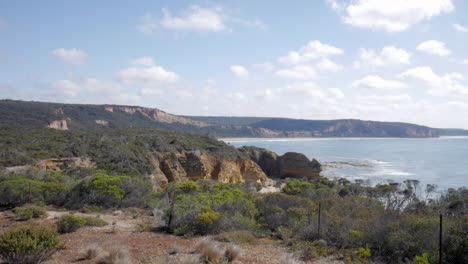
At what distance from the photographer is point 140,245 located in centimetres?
730

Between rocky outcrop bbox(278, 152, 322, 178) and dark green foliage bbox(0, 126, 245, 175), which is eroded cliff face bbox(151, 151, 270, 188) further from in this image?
rocky outcrop bbox(278, 152, 322, 178)

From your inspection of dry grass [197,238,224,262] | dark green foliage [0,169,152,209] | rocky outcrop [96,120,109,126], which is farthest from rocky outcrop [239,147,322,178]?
rocky outcrop [96,120,109,126]

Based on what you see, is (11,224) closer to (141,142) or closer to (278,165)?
(141,142)

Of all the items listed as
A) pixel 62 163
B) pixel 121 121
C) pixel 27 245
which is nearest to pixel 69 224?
pixel 27 245

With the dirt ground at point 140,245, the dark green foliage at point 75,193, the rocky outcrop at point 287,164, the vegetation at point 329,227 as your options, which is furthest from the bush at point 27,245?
the rocky outcrop at point 287,164

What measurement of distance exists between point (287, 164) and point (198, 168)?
17.9 meters

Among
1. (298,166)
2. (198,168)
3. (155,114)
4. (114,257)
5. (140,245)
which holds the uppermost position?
(155,114)

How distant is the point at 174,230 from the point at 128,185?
5.37 metres

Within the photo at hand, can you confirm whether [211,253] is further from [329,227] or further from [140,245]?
[329,227]

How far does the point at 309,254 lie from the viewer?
7055 mm

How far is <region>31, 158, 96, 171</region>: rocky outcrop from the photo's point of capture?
19297mm

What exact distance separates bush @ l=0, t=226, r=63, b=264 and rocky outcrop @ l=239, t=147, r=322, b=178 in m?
37.9

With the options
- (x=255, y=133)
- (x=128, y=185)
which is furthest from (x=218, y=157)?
(x=255, y=133)

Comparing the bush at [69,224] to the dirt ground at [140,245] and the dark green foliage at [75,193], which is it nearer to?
the dirt ground at [140,245]
